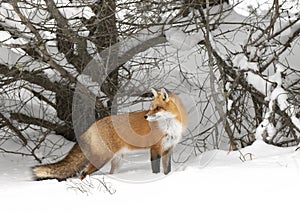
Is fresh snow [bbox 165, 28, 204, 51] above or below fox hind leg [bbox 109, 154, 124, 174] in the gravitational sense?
above

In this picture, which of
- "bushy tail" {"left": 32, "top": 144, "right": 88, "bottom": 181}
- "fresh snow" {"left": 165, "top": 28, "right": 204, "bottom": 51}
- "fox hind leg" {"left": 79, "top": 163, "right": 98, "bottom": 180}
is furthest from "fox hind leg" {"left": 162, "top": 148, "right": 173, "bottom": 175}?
"fresh snow" {"left": 165, "top": 28, "right": 204, "bottom": 51}

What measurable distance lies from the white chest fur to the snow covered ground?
31 centimetres

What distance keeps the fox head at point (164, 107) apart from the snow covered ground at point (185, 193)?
547mm

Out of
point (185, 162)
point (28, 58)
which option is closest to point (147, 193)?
point (185, 162)

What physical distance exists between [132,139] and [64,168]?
30.7 inches

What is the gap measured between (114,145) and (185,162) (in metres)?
0.86

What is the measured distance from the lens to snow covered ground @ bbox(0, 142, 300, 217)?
12.9 feet

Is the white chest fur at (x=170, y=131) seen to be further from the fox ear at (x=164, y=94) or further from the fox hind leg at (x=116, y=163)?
the fox hind leg at (x=116, y=163)

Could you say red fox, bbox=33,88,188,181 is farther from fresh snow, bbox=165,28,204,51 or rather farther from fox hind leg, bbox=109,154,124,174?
fresh snow, bbox=165,28,204,51

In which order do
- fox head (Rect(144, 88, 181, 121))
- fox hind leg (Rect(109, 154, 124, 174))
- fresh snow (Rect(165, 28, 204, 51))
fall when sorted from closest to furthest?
fox head (Rect(144, 88, 181, 121)) → fox hind leg (Rect(109, 154, 124, 174)) → fresh snow (Rect(165, 28, 204, 51))

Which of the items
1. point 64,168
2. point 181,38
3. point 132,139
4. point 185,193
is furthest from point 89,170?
point 181,38

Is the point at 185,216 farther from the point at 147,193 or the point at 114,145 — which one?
the point at 114,145

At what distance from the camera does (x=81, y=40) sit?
6379mm

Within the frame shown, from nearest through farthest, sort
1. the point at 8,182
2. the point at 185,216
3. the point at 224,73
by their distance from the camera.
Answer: the point at 185,216
the point at 8,182
the point at 224,73
